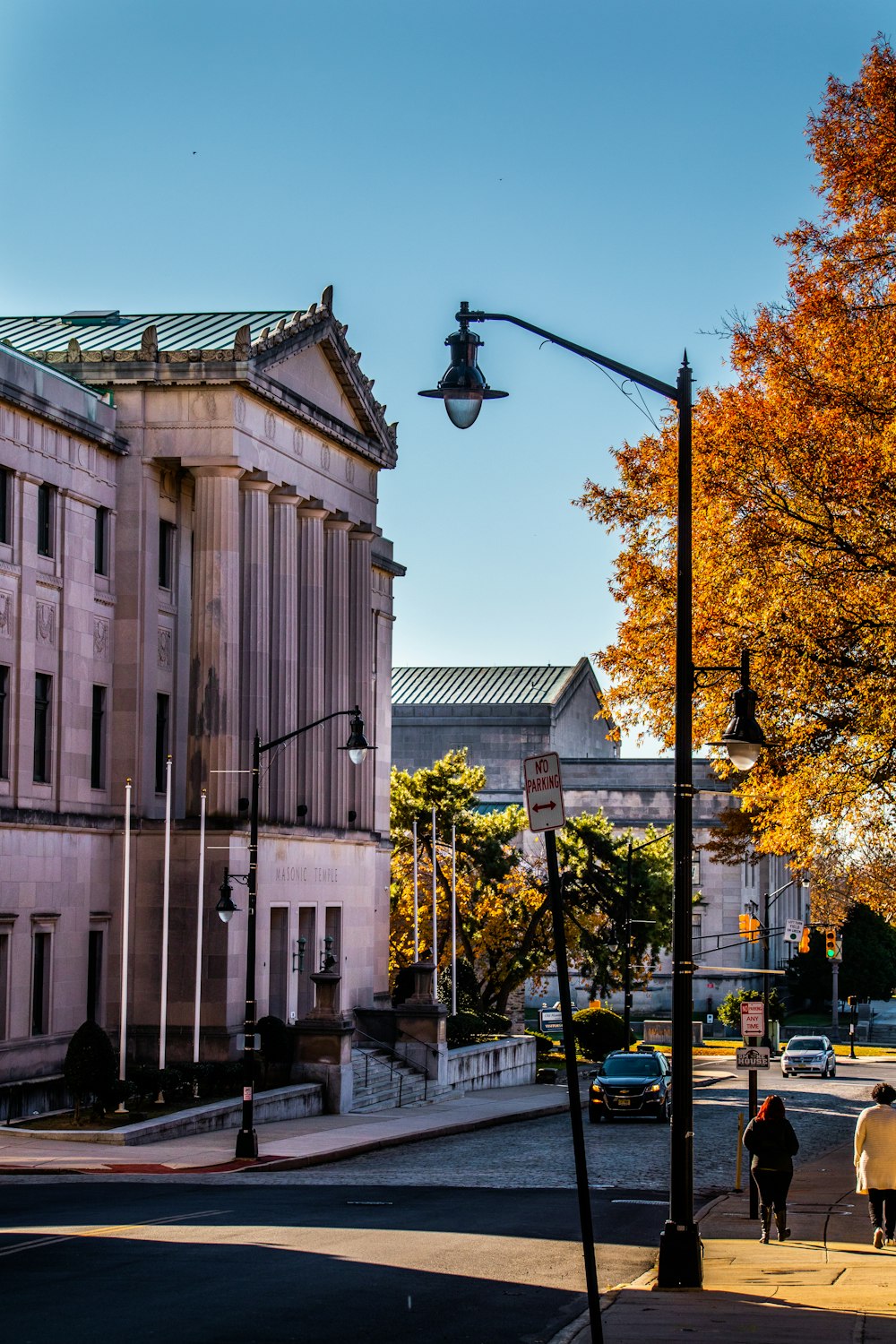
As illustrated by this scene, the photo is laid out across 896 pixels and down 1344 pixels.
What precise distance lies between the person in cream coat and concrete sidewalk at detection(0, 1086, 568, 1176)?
13.4 meters

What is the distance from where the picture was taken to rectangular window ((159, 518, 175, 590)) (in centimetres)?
4606

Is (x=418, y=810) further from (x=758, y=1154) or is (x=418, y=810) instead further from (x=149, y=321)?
(x=758, y=1154)

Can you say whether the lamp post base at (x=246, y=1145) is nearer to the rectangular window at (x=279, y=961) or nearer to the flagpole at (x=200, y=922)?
the flagpole at (x=200, y=922)

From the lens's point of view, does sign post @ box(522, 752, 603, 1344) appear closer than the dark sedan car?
Yes

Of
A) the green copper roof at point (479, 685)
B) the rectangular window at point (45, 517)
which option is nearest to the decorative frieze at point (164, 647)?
the rectangular window at point (45, 517)

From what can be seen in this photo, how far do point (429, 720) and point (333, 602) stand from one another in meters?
60.5

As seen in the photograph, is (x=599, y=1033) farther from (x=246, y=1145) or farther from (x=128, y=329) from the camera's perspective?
(x=246, y=1145)

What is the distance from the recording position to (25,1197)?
2478cm

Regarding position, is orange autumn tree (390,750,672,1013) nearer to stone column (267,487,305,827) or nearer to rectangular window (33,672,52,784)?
stone column (267,487,305,827)

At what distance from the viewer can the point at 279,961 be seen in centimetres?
4828

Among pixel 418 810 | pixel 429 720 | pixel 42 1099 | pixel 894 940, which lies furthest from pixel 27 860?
pixel 894 940

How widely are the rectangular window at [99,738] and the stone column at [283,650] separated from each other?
530 cm

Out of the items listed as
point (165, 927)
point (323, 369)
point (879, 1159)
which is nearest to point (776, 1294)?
point (879, 1159)

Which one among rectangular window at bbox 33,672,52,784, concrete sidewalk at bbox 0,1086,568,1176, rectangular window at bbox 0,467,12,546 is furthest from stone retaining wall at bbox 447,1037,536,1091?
rectangular window at bbox 0,467,12,546
